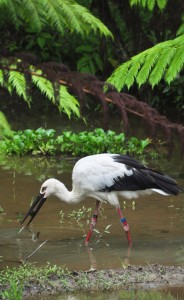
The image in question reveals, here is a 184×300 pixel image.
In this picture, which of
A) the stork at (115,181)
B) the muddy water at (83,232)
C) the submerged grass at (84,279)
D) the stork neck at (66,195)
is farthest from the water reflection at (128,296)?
the stork neck at (66,195)

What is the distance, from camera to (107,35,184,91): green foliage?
698cm

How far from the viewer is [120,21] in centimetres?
1384

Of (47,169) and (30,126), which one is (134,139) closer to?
(47,169)

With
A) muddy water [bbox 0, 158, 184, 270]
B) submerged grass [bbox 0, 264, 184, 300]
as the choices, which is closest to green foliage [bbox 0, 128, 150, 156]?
muddy water [bbox 0, 158, 184, 270]

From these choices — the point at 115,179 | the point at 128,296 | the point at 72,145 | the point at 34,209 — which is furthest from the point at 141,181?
the point at 72,145

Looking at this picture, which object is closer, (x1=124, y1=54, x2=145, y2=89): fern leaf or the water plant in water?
(x1=124, y1=54, x2=145, y2=89): fern leaf

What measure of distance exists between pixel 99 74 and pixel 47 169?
15.0 ft

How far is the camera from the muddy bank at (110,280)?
6.05 meters

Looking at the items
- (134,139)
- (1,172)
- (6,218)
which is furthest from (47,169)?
(6,218)

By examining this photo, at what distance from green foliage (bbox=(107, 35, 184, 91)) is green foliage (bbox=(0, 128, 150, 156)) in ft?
12.6

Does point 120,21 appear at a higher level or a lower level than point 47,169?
higher

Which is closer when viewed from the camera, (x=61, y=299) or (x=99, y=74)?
(x=61, y=299)

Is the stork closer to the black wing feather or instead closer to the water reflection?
the black wing feather

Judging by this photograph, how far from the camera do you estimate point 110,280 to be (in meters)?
6.15
